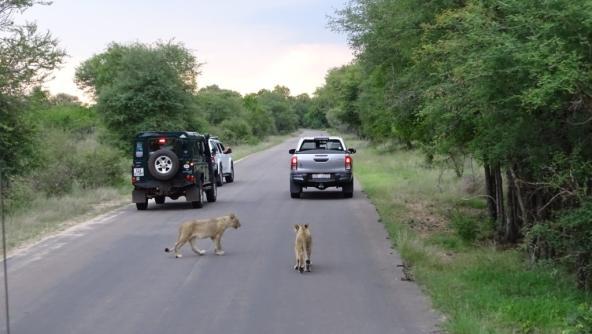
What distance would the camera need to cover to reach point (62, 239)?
1512 centimetres

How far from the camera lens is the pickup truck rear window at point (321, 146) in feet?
77.8

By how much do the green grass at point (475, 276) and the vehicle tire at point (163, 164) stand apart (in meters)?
5.43

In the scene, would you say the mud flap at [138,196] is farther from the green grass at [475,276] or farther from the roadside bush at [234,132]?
the roadside bush at [234,132]

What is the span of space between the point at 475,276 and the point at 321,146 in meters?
14.3

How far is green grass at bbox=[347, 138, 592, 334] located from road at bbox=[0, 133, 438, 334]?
1.18 feet

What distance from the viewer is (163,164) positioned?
→ 64.7 feet

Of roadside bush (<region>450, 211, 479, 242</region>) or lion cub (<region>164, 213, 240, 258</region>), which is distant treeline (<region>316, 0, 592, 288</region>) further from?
lion cub (<region>164, 213, 240, 258</region>)

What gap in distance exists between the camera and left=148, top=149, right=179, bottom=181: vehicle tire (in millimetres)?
19641

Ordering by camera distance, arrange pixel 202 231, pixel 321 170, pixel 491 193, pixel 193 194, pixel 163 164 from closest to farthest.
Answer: pixel 202 231 < pixel 491 193 < pixel 163 164 < pixel 193 194 < pixel 321 170

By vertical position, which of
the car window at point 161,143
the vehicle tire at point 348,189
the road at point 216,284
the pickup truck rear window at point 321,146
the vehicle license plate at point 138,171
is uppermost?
the car window at point 161,143

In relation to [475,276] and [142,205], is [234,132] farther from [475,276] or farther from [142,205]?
[475,276]

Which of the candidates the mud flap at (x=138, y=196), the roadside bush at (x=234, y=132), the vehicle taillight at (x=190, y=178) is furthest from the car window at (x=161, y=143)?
the roadside bush at (x=234, y=132)

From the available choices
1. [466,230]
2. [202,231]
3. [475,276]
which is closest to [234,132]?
[466,230]

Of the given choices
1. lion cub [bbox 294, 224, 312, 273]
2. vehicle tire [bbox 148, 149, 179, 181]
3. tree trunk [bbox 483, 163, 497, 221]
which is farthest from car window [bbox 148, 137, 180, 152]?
lion cub [bbox 294, 224, 312, 273]
